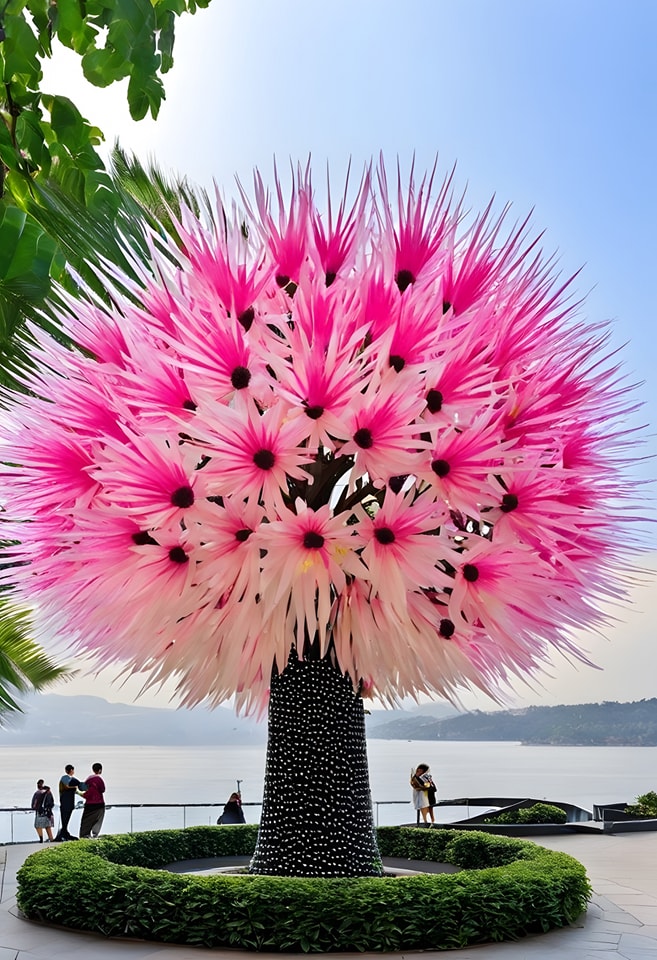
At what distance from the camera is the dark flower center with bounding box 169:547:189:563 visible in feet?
12.8

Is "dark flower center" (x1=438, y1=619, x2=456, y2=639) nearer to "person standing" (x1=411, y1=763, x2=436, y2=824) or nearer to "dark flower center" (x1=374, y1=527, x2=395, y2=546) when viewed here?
"dark flower center" (x1=374, y1=527, x2=395, y2=546)

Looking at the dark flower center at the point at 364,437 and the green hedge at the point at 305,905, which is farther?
the green hedge at the point at 305,905

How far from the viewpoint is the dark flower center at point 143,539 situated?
12.8 feet

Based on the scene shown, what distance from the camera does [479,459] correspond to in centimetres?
371

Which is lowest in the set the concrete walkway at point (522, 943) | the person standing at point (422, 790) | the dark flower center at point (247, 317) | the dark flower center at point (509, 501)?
the concrete walkway at point (522, 943)

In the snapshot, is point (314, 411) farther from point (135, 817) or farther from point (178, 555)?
point (135, 817)

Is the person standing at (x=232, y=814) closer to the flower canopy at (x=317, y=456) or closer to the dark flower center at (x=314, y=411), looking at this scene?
the flower canopy at (x=317, y=456)

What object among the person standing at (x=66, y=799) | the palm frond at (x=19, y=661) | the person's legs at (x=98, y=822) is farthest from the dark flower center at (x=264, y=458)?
the person standing at (x=66, y=799)

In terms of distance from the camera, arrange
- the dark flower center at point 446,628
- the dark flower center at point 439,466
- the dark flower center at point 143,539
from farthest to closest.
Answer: the dark flower center at point 446,628 < the dark flower center at point 143,539 < the dark flower center at point 439,466

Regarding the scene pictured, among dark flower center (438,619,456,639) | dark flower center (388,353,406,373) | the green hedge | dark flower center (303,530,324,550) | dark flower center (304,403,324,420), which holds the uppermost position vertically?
dark flower center (388,353,406,373)

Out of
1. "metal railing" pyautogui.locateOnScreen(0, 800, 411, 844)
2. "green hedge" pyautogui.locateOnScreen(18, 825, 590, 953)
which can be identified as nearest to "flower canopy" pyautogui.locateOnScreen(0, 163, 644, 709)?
"green hedge" pyautogui.locateOnScreen(18, 825, 590, 953)

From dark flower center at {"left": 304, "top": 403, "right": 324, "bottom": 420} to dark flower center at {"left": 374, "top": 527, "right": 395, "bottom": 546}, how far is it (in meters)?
0.55

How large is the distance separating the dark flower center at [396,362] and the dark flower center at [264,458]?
1.98 feet

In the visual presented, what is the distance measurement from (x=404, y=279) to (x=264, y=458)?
1.11 metres
